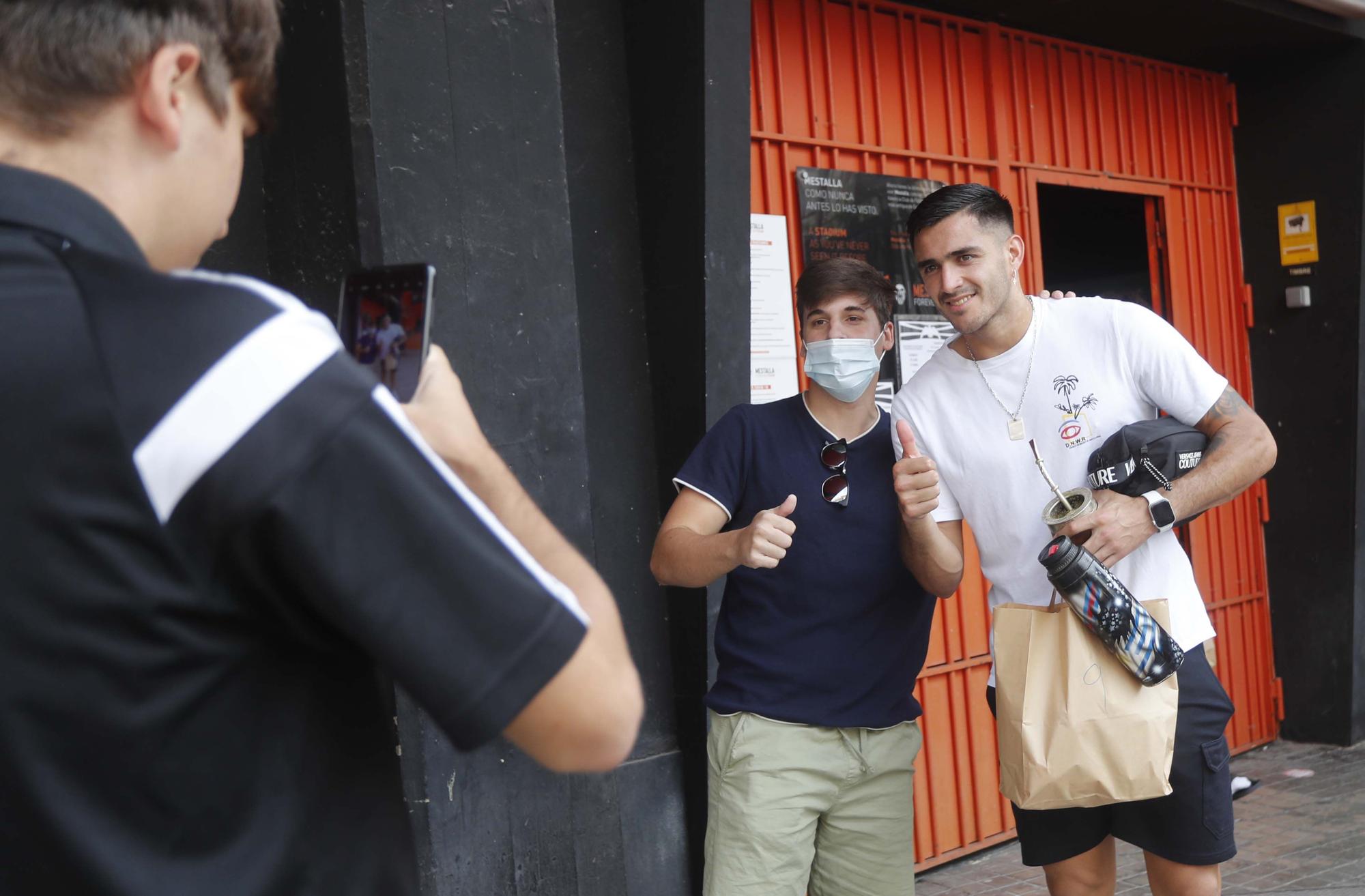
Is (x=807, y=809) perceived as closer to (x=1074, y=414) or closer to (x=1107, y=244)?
(x=1074, y=414)

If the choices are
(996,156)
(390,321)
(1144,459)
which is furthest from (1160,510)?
(996,156)

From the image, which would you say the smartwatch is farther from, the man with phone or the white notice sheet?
the man with phone

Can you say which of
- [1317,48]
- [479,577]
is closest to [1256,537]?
[1317,48]

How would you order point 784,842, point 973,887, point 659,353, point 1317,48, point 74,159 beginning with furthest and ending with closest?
1. point 1317,48
2. point 973,887
3. point 659,353
4. point 784,842
5. point 74,159

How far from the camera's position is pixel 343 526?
86 centimetres

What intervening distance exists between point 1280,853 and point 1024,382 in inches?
128

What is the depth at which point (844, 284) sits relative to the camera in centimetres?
338

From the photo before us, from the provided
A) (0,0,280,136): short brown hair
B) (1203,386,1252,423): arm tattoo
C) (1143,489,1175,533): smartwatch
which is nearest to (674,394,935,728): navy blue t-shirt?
(1143,489,1175,533): smartwatch

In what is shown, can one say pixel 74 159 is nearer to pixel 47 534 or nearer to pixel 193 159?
pixel 193 159

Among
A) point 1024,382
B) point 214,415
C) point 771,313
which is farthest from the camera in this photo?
point 771,313

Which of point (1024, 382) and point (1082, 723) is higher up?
point (1024, 382)

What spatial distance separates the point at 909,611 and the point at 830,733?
38 centimetres

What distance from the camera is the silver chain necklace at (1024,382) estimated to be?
3137 mm

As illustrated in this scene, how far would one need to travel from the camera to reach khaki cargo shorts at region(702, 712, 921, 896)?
3.07 meters
